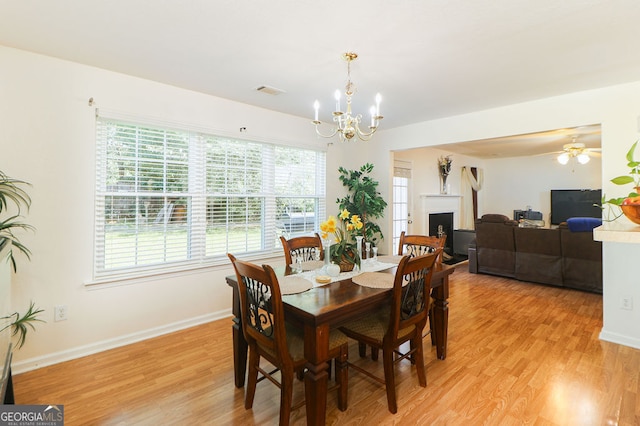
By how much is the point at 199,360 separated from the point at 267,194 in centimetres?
201

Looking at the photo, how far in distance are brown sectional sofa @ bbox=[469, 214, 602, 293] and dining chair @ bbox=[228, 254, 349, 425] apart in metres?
4.32

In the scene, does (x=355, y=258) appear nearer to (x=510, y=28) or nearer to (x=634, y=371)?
(x=510, y=28)

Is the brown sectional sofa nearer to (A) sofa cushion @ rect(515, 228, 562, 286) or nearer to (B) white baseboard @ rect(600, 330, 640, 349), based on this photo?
(A) sofa cushion @ rect(515, 228, 562, 286)

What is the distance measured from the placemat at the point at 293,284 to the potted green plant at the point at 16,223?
2.01 m

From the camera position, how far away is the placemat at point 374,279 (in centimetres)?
215

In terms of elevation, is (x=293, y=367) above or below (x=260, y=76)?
below

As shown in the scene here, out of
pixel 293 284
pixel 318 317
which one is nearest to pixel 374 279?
pixel 293 284

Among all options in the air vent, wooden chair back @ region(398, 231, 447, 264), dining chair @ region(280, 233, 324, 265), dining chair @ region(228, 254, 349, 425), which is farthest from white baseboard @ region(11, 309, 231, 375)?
the air vent

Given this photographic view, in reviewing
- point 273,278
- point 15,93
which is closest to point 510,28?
point 273,278

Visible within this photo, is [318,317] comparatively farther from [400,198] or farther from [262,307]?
[400,198]

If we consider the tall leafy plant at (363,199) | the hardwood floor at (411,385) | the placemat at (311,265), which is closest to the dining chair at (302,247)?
the placemat at (311,265)

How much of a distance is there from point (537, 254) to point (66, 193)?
6013mm

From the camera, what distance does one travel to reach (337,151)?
15.7ft

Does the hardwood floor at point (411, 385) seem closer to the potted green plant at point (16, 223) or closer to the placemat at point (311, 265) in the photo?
the potted green plant at point (16, 223)
